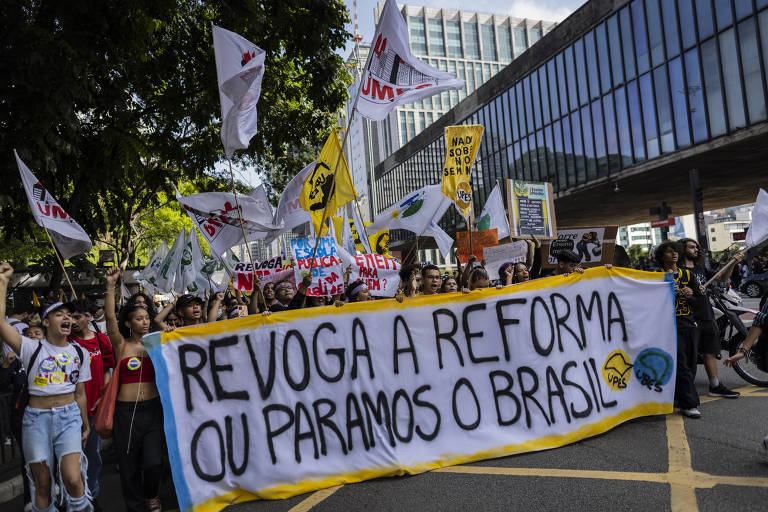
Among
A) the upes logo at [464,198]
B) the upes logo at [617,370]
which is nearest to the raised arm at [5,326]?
the upes logo at [617,370]

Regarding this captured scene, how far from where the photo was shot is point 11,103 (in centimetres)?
634

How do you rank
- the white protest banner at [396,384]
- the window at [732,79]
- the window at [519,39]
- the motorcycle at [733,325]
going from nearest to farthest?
the white protest banner at [396,384] < the motorcycle at [733,325] < the window at [732,79] < the window at [519,39]

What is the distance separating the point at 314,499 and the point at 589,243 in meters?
6.29

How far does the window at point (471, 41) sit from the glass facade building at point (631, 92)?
72.4 meters

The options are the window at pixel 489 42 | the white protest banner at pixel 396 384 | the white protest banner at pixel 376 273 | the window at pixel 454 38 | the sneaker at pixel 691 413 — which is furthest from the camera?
the window at pixel 489 42

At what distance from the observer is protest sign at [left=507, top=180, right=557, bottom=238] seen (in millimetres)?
10781

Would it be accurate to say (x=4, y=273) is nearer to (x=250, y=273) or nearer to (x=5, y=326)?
(x=5, y=326)

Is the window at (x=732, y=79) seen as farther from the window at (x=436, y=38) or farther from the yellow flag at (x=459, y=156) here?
Answer: the window at (x=436, y=38)

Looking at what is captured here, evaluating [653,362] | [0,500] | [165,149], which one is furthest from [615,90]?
[0,500]

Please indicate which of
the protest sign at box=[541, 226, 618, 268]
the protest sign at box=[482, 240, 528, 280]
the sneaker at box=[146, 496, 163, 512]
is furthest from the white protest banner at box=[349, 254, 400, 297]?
the sneaker at box=[146, 496, 163, 512]

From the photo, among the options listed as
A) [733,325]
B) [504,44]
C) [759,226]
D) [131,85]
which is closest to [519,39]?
[504,44]

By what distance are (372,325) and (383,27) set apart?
9.34ft

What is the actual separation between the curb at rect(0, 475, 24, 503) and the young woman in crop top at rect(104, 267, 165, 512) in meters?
1.62

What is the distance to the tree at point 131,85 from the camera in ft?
20.2
